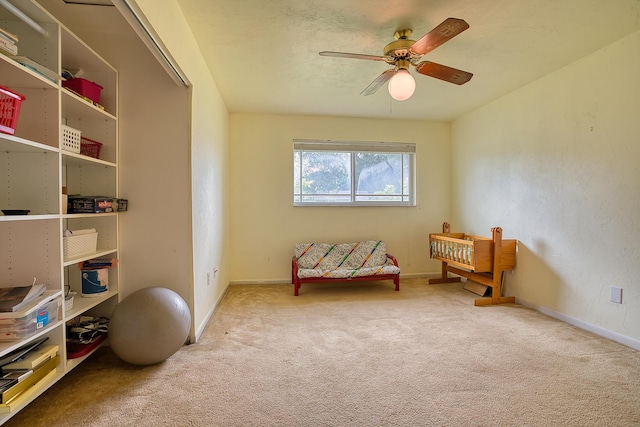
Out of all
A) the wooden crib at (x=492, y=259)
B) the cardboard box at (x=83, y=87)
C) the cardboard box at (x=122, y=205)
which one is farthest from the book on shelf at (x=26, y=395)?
the wooden crib at (x=492, y=259)

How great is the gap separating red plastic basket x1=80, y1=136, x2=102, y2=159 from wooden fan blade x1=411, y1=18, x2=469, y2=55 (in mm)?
2273

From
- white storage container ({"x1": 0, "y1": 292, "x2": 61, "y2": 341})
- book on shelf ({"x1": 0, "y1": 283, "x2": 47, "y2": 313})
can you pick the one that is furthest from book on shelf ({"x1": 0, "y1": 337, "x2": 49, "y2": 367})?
book on shelf ({"x1": 0, "y1": 283, "x2": 47, "y2": 313})

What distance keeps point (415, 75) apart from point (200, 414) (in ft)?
10.3

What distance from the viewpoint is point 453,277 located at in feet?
14.0

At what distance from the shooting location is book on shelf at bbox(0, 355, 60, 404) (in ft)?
4.26

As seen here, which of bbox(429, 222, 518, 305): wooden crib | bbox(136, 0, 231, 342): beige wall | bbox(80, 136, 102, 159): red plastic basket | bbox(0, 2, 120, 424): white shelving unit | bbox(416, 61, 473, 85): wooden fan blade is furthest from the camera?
bbox(429, 222, 518, 305): wooden crib

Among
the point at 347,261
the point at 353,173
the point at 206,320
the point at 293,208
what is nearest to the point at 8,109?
the point at 206,320

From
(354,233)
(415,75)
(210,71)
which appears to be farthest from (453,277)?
(210,71)

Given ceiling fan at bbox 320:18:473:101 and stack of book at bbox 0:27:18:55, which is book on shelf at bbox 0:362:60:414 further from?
ceiling fan at bbox 320:18:473:101

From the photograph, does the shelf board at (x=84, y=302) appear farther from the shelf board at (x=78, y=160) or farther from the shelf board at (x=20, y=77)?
the shelf board at (x=20, y=77)

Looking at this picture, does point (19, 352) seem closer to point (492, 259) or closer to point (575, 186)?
point (492, 259)

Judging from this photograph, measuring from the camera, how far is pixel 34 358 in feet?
4.81

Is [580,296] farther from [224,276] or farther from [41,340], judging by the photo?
[41,340]

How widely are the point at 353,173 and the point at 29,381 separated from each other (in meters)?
3.74
